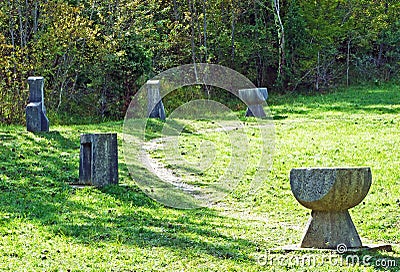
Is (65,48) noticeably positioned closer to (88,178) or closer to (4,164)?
(4,164)

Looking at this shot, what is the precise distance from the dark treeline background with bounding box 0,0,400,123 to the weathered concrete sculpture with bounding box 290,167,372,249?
578 inches

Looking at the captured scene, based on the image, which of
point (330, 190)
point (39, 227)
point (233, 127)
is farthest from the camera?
point (233, 127)

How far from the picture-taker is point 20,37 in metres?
24.9

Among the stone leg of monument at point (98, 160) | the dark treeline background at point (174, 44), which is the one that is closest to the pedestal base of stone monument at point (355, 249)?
the stone leg of monument at point (98, 160)

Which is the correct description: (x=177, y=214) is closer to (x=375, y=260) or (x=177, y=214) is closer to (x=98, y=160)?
(x=98, y=160)

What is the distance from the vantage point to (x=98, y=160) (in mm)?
13148

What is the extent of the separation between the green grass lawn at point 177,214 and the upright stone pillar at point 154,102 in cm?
269

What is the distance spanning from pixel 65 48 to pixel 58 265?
18.2 metres

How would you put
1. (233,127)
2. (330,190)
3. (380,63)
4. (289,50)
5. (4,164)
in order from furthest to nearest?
(380,63)
(289,50)
(233,127)
(4,164)
(330,190)

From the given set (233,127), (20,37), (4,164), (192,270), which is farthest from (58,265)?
(20,37)

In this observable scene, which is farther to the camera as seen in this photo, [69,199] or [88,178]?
[88,178]

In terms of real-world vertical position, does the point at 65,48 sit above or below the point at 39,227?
above

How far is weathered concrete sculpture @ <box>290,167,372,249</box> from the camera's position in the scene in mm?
8430

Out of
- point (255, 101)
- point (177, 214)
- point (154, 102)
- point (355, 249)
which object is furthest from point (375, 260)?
point (255, 101)
